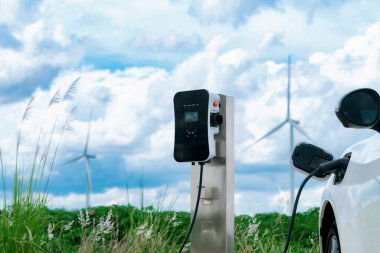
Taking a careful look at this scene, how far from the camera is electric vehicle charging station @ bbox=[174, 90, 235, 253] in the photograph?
13.9ft

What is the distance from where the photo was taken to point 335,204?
9.47ft

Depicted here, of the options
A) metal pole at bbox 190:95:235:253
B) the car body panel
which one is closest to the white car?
the car body panel

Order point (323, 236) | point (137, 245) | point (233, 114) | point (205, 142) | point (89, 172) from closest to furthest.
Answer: point (323, 236), point (205, 142), point (233, 114), point (137, 245), point (89, 172)

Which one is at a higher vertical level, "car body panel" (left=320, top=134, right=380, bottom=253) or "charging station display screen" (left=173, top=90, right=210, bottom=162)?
"charging station display screen" (left=173, top=90, right=210, bottom=162)

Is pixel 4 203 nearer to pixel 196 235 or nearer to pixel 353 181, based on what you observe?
pixel 196 235

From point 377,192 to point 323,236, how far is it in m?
1.13

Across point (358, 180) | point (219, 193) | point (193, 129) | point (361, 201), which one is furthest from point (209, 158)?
point (361, 201)

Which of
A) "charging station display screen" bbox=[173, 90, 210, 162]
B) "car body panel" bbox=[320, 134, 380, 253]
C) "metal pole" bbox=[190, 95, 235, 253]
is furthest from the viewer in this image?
"metal pole" bbox=[190, 95, 235, 253]

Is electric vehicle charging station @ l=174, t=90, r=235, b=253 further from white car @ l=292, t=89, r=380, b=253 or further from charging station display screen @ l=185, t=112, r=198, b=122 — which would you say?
white car @ l=292, t=89, r=380, b=253

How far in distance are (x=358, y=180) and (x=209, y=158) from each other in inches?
70.0

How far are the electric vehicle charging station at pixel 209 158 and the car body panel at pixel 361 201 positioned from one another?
57.6 inches

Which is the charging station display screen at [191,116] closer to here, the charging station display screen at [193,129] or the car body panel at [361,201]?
the charging station display screen at [193,129]

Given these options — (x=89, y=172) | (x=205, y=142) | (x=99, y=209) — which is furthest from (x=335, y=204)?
(x=89, y=172)

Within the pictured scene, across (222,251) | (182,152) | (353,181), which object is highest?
(182,152)
